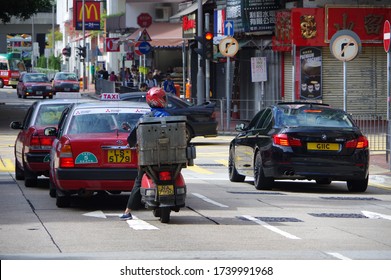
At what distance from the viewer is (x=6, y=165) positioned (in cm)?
2606

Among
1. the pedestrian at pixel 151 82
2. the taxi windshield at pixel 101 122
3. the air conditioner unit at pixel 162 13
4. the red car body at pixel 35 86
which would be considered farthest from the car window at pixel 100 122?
the air conditioner unit at pixel 162 13

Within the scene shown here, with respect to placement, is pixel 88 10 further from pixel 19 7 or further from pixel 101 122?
pixel 101 122

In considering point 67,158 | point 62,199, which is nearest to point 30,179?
point 62,199

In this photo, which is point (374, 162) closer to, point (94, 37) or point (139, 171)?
point (139, 171)

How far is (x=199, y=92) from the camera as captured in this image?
144ft

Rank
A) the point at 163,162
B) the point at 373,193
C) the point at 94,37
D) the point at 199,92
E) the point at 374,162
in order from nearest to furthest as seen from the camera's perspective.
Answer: the point at 163,162 < the point at 373,193 < the point at 374,162 < the point at 199,92 < the point at 94,37

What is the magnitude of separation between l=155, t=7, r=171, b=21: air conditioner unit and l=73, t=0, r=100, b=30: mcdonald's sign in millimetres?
12924

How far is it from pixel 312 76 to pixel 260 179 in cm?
2144

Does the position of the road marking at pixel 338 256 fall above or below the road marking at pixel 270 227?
above

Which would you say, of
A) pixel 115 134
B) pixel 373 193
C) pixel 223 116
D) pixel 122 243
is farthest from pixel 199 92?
pixel 122 243

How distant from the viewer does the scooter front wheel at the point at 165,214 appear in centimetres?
1427

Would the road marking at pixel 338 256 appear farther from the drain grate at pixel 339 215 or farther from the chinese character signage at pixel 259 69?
the chinese character signage at pixel 259 69

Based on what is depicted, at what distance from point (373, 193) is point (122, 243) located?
8.54 meters

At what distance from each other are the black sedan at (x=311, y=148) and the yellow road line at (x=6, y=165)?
6.84 m
